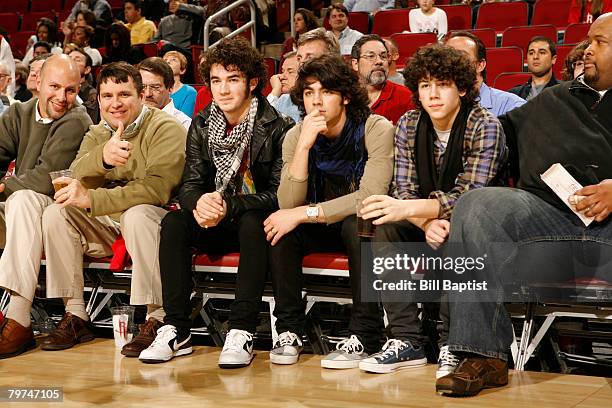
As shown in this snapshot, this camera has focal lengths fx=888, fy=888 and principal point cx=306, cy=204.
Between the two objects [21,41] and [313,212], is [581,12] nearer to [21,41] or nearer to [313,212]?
[313,212]

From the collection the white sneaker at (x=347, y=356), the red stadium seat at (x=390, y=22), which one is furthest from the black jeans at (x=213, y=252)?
the red stadium seat at (x=390, y=22)

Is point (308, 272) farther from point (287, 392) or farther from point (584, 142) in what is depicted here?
point (584, 142)

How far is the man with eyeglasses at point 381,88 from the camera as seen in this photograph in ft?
13.4

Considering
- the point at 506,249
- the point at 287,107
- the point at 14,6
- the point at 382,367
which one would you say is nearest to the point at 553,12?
the point at 287,107

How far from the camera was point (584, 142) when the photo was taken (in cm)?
289

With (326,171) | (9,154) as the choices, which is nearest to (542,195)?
(326,171)

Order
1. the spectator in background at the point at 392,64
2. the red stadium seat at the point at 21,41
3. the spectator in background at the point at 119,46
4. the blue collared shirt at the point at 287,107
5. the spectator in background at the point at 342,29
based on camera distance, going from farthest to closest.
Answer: the red stadium seat at the point at 21,41 → the spectator in background at the point at 119,46 → the spectator in background at the point at 342,29 → the spectator in background at the point at 392,64 → the blue collared shirt at the point at 287,107

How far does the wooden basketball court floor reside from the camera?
8.61 ft

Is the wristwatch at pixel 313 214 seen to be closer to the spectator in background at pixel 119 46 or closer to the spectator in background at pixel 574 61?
the spectator in background at pixel 574 61

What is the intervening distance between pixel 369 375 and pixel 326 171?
0.80m

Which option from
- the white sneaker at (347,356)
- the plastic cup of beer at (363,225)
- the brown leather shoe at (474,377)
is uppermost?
the plastic cup of beer at (363,225)

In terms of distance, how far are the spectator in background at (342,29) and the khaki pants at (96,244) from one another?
3.70 meters

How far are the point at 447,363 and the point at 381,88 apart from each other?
1.69 metres

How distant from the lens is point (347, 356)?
3043 mm
